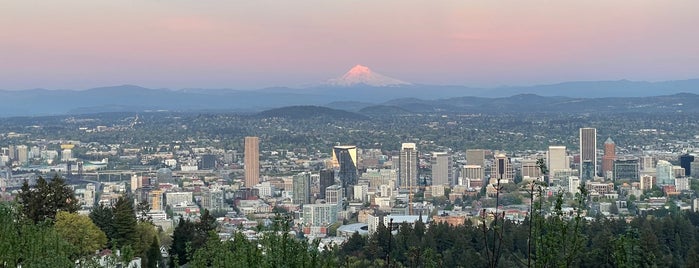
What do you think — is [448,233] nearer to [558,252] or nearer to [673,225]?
[673,225]

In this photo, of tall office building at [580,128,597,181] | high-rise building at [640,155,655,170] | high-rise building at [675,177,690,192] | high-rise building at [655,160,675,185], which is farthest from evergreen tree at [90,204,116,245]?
high-rise building at [640,155,655,170]

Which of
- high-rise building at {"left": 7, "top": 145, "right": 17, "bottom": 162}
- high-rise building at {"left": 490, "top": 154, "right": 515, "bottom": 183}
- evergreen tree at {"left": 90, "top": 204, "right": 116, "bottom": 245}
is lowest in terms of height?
high-rise building at {"left": 490, "top": 154, "right": 515, "bottom": 183}

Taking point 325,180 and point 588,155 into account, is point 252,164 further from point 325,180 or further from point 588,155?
point 588,155

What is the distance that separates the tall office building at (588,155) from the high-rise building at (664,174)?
2410 mm

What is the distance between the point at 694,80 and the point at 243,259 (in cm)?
13793

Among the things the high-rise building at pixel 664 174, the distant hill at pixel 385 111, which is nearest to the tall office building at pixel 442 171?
the high-rise building at pixel 664 174

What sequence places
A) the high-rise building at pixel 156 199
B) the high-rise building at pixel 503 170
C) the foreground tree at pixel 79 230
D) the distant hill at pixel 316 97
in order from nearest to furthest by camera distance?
the foreground tree at pixel 79 230
the high-rise building at pixel 156 199
the high-rise building at pixel 503 170
the distant hill at pixel 316 97

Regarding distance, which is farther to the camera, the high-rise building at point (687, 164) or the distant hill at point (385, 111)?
the distant hill at point (385, 111)

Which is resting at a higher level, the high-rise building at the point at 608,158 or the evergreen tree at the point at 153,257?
the evergreen tree at the point at 153,257

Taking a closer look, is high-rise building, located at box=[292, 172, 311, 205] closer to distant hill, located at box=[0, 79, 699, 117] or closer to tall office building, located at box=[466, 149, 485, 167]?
tall office building, located at box=[466, 149, 485, 167]

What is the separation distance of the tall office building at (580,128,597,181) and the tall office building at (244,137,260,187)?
12.8 m

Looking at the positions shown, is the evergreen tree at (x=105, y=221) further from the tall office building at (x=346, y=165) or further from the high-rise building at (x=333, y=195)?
the tall office building at (x=346, y=165)

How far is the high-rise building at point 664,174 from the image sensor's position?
1342 inches

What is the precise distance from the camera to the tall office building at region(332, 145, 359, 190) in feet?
120
